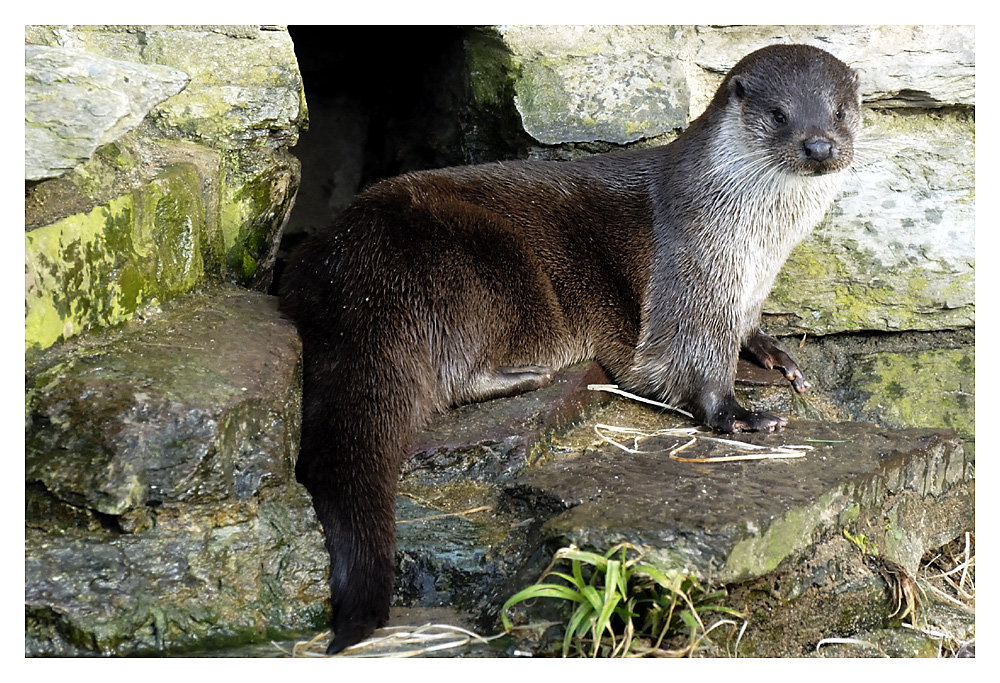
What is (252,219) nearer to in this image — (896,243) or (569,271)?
(569,271)

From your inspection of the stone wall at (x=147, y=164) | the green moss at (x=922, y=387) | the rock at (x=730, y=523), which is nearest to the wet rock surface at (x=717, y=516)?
the rock at (x=730, y=523)

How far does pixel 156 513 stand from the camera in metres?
2.06

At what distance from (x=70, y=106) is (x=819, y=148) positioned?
5.52 feet

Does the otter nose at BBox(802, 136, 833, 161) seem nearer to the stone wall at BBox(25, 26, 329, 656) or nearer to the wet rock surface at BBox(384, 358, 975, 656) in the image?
the wet rock surface at BBox(384, 358, 975, 656)

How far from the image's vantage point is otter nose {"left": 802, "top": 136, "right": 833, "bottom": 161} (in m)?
2.62

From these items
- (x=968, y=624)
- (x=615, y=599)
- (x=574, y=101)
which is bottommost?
(x=968, y=624)

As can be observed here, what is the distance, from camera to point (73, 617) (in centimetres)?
189

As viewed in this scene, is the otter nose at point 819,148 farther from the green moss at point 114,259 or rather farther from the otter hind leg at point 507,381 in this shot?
the green moss at point 114,259

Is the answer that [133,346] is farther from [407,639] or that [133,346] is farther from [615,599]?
[615,599]

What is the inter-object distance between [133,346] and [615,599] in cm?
112

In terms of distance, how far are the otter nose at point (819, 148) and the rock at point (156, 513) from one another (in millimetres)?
1409

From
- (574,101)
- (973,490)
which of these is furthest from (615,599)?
(574,101)

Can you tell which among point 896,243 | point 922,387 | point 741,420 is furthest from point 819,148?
point 922,387

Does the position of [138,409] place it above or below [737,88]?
below
